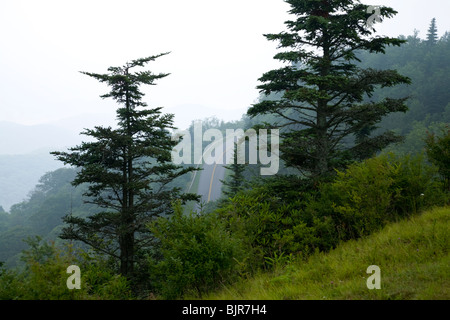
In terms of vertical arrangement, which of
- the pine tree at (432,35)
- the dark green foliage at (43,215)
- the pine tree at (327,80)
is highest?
the pine tree at (432,35)

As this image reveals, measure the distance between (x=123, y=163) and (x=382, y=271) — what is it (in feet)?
35.3

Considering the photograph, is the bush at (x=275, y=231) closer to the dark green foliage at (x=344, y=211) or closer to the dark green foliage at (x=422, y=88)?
the dark green foliage at (x=344, y=211)

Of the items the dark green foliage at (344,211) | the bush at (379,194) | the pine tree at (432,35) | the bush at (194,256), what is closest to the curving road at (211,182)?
the dark green foliage at (344,211)

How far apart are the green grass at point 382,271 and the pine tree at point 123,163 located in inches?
282

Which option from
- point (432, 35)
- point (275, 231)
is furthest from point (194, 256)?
point (432, 35)

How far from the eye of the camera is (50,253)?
167 inches

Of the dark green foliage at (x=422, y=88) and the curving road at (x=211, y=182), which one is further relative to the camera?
the dark green foliage at (x=422, y=88)

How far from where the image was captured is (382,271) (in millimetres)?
4148

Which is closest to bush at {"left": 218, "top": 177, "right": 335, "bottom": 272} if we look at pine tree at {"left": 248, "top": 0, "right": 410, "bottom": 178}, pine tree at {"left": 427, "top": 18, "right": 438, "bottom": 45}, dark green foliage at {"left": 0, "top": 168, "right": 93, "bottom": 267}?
pine tree at {"left": 248, "top": 0, "right": 410, "bottom": 178}

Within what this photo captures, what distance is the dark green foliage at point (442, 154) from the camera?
7.59m

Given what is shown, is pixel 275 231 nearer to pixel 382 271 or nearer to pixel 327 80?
pixel 382 271

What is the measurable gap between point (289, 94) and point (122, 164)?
797 cm
